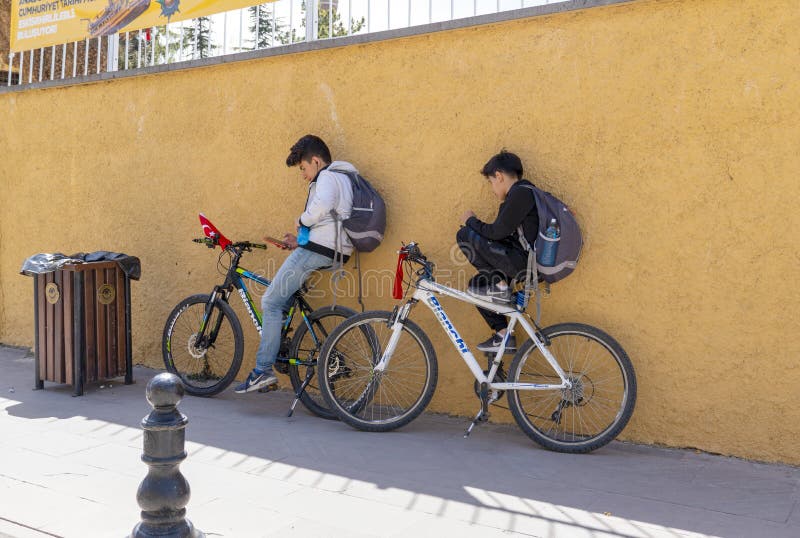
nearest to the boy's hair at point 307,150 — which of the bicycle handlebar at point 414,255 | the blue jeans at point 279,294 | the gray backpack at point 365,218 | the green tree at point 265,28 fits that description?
the gray backpack at point 365,218

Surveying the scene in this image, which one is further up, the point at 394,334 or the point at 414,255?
the point at 414,255

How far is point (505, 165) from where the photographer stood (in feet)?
16.1

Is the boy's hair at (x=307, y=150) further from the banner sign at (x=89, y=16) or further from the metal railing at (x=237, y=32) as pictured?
the banner sign at (x=89, y=16)

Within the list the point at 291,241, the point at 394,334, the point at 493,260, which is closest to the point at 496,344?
the point at 493,260

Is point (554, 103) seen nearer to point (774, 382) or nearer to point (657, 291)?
point (657, 291)

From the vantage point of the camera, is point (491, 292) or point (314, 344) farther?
point (314, 344)

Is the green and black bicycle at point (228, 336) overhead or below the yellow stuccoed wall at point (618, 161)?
below

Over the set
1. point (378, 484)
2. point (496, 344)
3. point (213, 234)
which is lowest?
point (378, 484)

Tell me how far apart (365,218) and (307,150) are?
69 centimetres

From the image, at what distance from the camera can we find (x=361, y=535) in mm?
3396

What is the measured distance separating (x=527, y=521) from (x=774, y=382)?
72.3 inches

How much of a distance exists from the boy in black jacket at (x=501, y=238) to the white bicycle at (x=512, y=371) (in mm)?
96

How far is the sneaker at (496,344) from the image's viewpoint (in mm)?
4926

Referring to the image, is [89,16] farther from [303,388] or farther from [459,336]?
[459,336]
